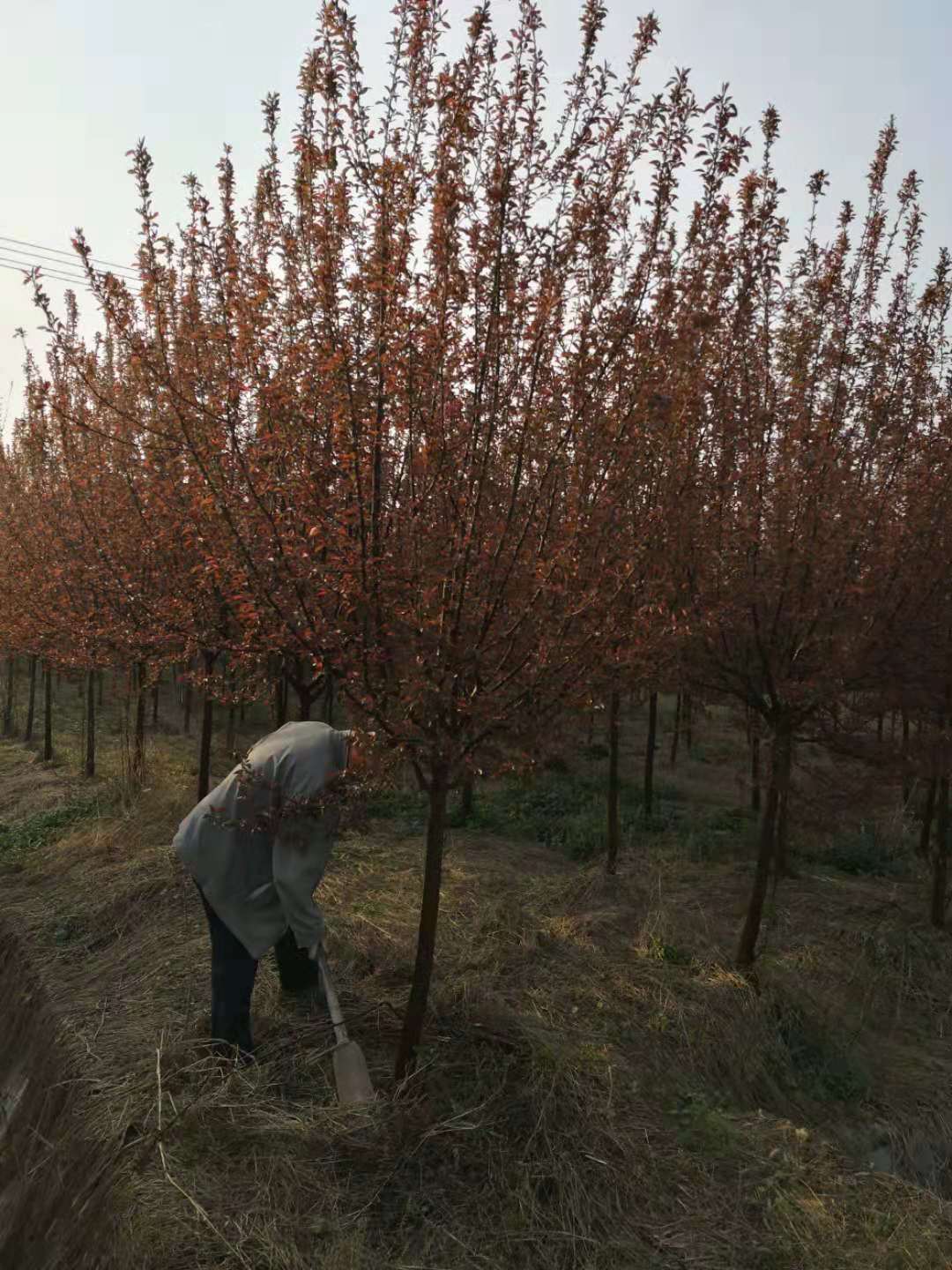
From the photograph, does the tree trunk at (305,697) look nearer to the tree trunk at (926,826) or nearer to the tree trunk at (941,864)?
the tree trunk at (941,864)

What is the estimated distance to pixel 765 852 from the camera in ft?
19.4

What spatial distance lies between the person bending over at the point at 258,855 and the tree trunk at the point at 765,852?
303 cm

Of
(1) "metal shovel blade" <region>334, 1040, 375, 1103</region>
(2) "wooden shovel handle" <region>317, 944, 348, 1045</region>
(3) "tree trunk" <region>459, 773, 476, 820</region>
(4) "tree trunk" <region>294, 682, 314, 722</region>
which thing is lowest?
(3) "tree trunk" <region>459, 773, 476, 820</region>

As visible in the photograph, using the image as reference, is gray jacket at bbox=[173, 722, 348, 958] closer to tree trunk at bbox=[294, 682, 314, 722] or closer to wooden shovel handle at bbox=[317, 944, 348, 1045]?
wooden shovel handle at bbox=[317, 944, 348, 1045]

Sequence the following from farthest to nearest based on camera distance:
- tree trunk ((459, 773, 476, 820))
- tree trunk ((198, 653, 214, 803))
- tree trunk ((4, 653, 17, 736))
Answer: tree trunk ((4, 653, 17, 736)) → tree trunk ((459, 773, 476, 820)) → tree trunk ((198, 653, 214, 803))

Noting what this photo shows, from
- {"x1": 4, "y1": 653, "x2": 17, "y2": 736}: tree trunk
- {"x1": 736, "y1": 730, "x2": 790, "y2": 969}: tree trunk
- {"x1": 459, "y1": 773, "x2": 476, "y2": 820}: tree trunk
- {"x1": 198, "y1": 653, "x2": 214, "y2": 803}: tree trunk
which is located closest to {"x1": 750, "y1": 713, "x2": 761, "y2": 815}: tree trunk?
{"x1": 736, "y1": 730, "x2": 790, "y2": 969}: tree trunk

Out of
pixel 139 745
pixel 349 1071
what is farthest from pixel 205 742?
pixel 349 1071

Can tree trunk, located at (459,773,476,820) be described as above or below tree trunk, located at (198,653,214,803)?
below

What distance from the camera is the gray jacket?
3789mm

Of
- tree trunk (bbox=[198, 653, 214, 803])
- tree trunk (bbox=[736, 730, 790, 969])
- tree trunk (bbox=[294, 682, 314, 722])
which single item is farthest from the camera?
tree trunk (bbox=[198, 653, 214, 803])

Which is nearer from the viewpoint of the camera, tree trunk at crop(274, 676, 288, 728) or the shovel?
the shovel

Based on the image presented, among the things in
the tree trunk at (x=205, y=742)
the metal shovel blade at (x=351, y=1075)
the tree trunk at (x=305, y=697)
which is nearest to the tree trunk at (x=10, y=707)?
the tree trunk at (x=205, y=742)

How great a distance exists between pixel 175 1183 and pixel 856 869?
8040 mm

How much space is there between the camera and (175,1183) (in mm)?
A: 3254
